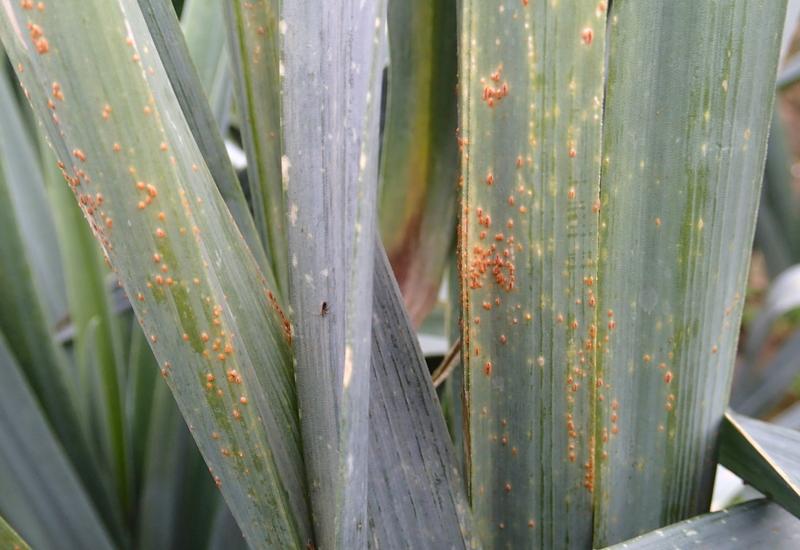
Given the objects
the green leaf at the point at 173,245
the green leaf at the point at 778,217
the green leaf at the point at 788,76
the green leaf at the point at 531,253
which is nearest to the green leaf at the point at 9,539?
the green leaf at the point at 173,245

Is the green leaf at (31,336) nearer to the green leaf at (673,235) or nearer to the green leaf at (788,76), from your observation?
the green leaf at (673,235)

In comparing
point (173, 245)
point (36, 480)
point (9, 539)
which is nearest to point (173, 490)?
point (36, 480)

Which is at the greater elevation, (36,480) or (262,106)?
(262,106)

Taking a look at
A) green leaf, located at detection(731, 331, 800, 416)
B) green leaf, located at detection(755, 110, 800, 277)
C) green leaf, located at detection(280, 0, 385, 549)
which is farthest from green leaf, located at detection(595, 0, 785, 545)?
green leaf, located at detection(755, 110, 800, 277)

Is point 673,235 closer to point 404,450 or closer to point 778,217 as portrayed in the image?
point 404,450

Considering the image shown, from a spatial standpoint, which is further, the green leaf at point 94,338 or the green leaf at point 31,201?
the green leaf at point 31,201

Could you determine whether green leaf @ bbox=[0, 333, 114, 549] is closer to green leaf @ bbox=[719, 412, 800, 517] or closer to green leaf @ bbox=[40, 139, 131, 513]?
green leaf @ bbox=[40, 139, 131, 513]
